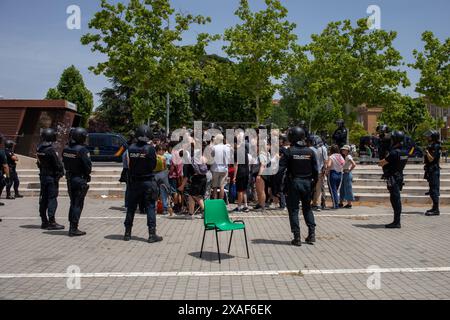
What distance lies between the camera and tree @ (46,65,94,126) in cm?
5653

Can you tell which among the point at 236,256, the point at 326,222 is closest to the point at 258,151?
the point at 326,222

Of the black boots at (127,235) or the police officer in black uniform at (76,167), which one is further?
the police officer in black uniform at (76,167)

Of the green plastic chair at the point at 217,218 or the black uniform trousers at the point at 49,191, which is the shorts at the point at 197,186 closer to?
the black uniform trousers at the point at 49,191

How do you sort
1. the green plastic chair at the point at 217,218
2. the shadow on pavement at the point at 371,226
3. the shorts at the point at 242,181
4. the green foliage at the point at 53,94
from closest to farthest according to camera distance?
the green plastic chair at the point at 217,218 → the shadow on pavement at the point at 371,226 → the shorts at the point at 242,181 → the green foliage at the point at 53,94

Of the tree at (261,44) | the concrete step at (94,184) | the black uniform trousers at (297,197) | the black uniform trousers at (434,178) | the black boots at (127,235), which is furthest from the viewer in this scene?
the tree at (261,44)

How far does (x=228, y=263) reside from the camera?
23.4 feet

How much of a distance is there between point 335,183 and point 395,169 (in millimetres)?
2987

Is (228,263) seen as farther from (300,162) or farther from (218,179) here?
(218,179)

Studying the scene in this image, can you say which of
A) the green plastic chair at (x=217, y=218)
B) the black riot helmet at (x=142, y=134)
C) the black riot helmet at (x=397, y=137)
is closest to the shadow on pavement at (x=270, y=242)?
the green plastic chair at (x=217, y=218)

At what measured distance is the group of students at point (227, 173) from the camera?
11.3 m

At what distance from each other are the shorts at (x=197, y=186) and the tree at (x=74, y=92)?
154 ft

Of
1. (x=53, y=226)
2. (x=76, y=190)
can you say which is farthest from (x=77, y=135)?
(x=53, y=226)

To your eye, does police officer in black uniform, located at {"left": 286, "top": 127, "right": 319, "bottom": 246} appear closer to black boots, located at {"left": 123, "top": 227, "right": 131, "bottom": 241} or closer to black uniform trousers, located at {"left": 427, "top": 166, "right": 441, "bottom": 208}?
black boots, located at {"left": 123, "top": 227, "right": 131, "bottom": 241}

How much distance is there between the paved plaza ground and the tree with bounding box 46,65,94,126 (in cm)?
4787
